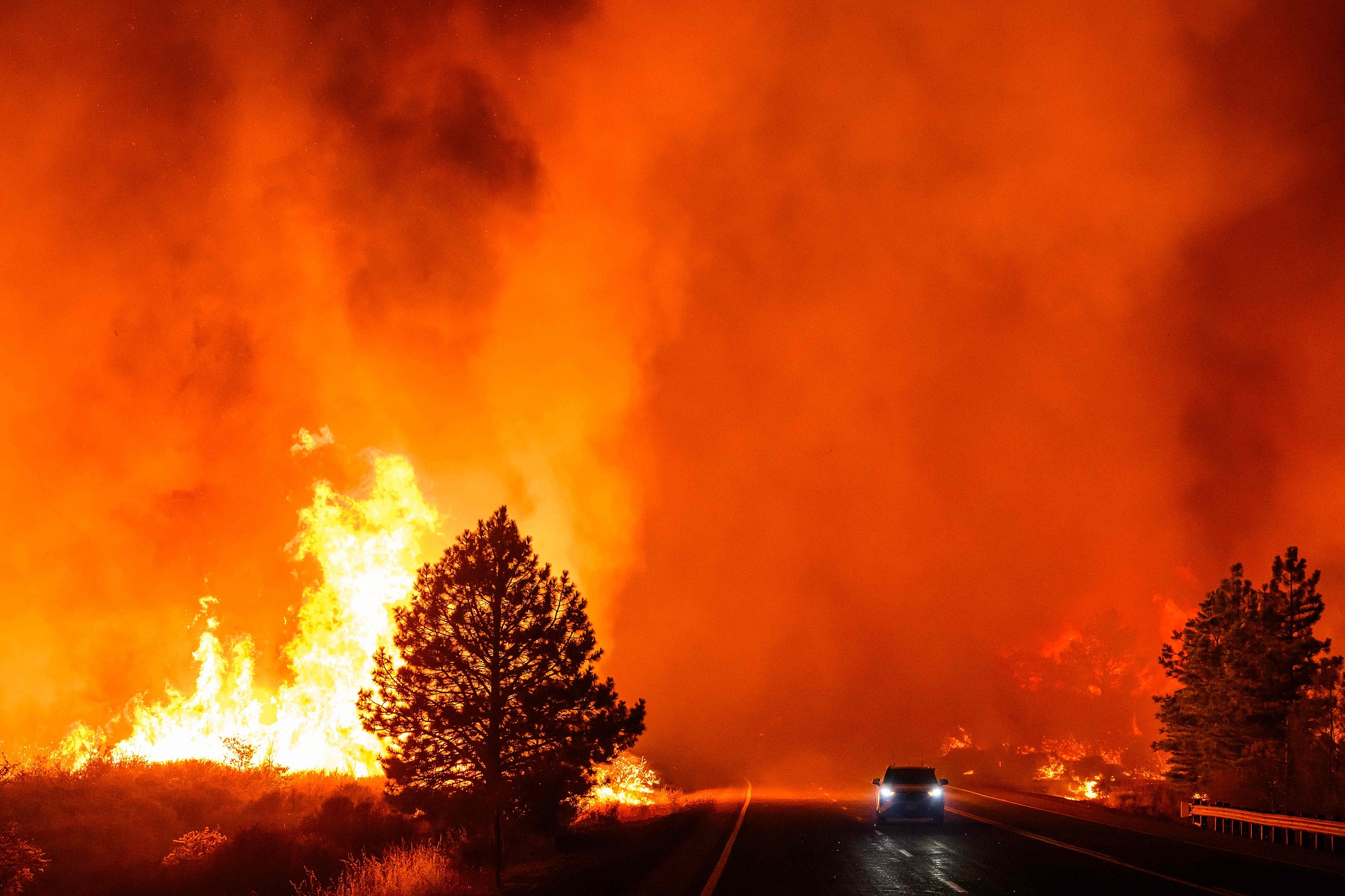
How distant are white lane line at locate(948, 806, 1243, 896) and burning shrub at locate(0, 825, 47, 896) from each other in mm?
22909

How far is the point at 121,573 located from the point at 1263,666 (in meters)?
77.7

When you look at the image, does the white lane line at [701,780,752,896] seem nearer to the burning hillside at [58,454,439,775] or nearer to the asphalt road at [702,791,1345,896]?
the asphalt road at [702,791,1345,896]

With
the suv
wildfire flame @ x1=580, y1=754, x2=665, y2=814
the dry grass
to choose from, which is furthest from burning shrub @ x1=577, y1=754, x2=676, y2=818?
the dry grass

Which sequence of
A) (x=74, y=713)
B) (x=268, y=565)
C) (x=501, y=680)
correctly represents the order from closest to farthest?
(x=501, y=680)
(x=268, y=565)
(x=74, y=713)

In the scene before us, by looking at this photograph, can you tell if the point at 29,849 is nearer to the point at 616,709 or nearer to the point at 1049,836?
the point at 616,709

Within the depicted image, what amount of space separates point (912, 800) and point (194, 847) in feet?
63.9

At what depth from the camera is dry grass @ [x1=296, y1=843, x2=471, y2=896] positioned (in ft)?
48.2

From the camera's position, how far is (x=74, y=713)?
64188 mm

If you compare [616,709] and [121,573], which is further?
[121,573]

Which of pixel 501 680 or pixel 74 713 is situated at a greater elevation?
pixel 501 680

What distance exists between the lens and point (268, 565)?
56062 millimetres

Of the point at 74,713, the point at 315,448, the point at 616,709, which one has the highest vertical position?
the point at 315,448

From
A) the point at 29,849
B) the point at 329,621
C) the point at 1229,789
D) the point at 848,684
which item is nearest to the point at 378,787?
the point at 329,621

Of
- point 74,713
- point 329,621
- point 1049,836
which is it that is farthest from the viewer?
point 74,713
